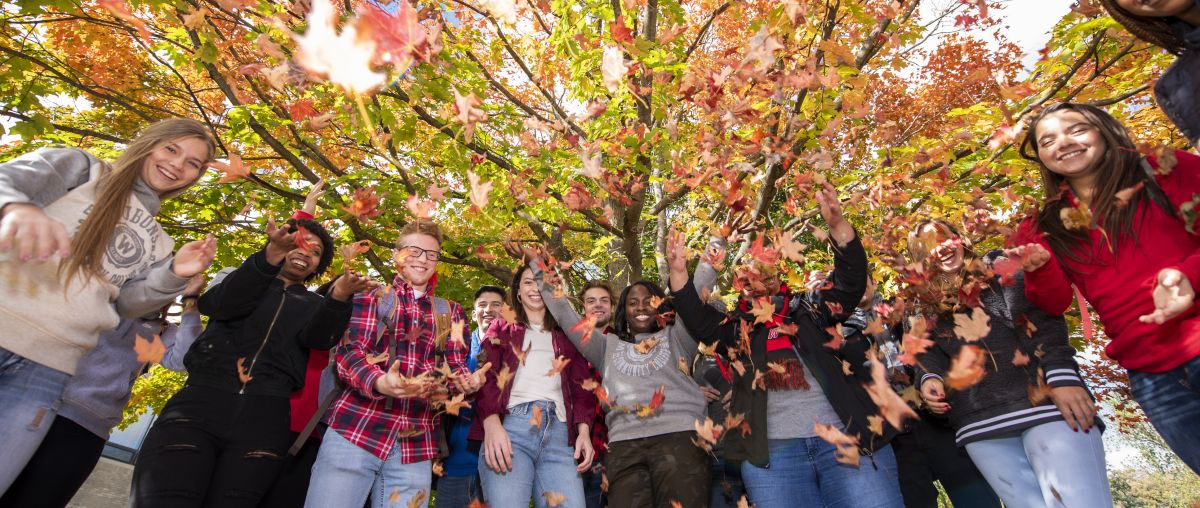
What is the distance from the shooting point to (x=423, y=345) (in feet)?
10.5

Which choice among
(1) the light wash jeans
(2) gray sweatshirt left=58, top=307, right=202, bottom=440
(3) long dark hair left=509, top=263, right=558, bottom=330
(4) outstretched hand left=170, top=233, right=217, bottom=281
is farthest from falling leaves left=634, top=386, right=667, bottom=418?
(2) gray sweatshirt left=58, top=307, right=202, bottom=440

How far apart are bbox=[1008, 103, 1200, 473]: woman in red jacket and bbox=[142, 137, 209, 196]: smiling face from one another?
149 inches

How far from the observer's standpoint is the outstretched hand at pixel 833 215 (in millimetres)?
2775

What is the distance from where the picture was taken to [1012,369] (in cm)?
264

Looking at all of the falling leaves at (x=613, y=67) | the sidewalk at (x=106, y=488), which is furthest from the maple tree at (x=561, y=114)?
the sidewalk at (x=106, y=488)

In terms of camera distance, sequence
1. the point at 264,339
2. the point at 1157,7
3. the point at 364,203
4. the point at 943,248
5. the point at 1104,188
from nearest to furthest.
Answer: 1. the point at 1157,7
2. the point at 1104,188
3. the point at 264,339
4. the point at 943,248
5. the point at 364,203

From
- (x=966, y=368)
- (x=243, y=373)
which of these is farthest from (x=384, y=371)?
(x=966, y=368)

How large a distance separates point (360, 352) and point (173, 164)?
4.08 ft

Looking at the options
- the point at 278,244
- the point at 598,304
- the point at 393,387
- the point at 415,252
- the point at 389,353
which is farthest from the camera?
the point at 598,304

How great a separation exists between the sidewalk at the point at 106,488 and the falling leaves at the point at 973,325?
14.7 metres

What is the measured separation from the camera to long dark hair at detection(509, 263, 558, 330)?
3949mm

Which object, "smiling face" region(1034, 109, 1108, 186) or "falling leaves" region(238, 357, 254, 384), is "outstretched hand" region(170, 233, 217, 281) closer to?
"falling leaves" region(238, 357, 254, 384)

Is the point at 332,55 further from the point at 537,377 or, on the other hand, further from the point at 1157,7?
the point at 1157,7

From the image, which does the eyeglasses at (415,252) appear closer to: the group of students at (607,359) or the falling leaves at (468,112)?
the group of students at (607,359)
